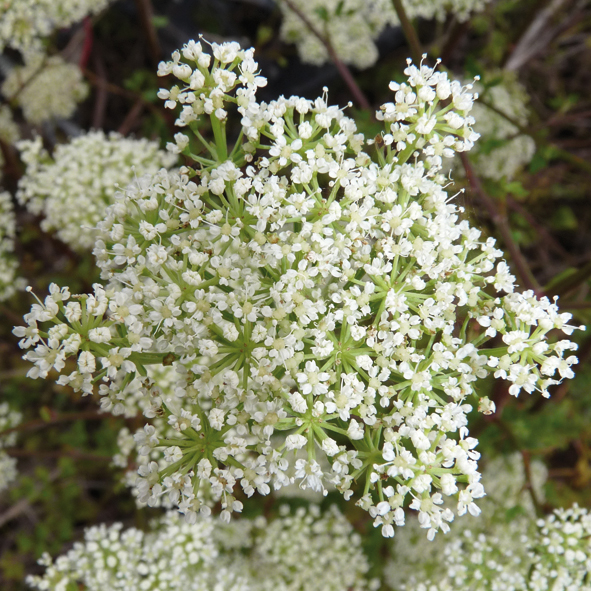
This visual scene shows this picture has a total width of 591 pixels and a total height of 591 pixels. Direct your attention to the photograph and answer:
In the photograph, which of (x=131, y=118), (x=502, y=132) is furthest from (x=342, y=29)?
(x=131, y=118)

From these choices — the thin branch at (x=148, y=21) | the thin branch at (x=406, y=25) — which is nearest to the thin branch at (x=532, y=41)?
the thin branch at (x=406, y=25)

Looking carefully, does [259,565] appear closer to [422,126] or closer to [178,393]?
[178,393]

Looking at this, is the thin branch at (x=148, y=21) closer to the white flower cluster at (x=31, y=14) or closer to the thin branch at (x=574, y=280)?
the white flower cluster at (x=31, y=14)

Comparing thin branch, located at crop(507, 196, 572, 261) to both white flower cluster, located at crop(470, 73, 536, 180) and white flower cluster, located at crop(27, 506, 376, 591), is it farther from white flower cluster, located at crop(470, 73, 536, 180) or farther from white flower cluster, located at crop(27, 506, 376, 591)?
white flower cluster, located at crop(27, 506, 376, 591)

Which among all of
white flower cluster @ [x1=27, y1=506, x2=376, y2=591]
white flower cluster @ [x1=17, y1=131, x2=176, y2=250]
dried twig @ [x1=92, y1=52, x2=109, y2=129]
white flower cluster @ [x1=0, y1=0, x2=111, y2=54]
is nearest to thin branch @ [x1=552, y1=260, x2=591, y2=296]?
white flower cluster @ [x1=27, y1=506, x2=376, y2=591]

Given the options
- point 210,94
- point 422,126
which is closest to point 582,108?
point 422,126

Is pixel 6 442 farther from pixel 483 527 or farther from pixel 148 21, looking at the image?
pixel 483 527
